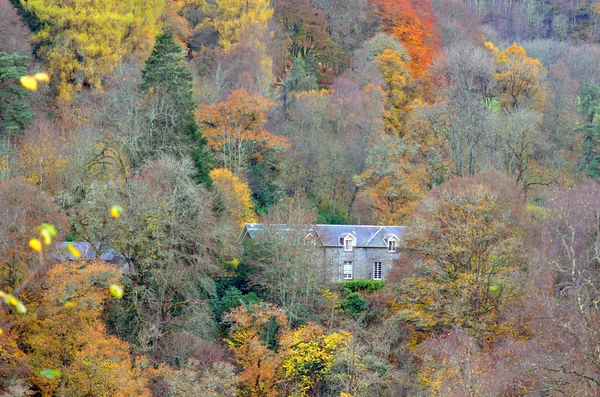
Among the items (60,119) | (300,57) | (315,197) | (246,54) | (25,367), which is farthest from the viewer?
(300,57)

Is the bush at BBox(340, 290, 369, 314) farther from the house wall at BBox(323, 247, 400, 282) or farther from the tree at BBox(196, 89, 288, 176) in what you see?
the tree at BBox(196, 89, 288, 176)

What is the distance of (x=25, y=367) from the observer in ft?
80.7

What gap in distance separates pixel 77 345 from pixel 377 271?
16519 millimetres

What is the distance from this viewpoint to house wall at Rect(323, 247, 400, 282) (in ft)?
123

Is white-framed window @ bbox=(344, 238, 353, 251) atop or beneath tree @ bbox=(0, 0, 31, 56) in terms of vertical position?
beneath

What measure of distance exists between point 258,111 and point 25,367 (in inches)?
854

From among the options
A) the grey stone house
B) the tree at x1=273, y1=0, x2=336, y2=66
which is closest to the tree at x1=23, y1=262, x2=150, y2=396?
the grey stone house

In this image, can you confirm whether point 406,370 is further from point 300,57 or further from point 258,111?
point 300,57

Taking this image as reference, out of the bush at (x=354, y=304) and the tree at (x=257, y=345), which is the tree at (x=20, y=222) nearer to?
the tree at (x=257, y=345)

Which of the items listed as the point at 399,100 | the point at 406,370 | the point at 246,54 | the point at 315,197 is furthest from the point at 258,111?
the point at 406,370

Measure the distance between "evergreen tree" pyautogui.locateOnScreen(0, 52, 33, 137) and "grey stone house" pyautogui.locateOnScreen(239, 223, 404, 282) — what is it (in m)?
11.4

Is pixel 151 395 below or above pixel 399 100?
below

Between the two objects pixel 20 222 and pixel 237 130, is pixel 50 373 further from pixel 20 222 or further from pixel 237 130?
pixel 237 130

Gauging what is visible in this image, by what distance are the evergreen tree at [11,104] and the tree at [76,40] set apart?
15.9 ft
